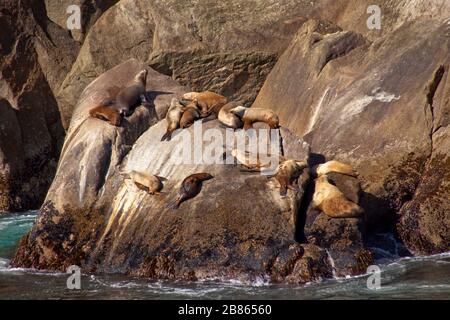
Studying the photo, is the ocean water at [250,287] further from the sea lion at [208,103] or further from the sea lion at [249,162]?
the sea lion at [208,103]

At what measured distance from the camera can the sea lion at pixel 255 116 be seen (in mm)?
14539

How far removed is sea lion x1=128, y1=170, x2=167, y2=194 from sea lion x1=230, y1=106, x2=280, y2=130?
4.92ft

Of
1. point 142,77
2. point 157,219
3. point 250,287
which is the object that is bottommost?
point 250,287

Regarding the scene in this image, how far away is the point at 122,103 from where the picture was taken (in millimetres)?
15445

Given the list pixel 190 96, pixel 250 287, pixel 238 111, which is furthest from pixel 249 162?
pixel 190 96

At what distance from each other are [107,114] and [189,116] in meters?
1.37

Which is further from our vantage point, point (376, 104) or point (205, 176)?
point (376, 104)

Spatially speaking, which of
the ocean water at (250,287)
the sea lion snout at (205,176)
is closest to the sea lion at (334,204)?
A: the ocean water at (250,287)

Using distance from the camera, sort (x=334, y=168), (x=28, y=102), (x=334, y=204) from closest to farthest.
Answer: (x=334, y=204)
(x=334, y=168)
(x=28, y=102)

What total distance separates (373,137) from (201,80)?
522 centimetres

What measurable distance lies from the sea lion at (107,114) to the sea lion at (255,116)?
Answer: 1.73 m

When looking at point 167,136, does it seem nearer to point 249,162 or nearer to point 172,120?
point 172,120

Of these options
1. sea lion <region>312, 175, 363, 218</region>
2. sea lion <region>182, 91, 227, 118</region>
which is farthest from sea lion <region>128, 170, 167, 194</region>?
sea lion <region>312, 175, 363, 218</region>

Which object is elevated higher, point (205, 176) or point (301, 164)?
point (301, 164)
